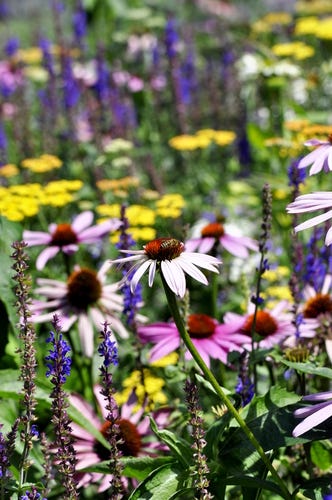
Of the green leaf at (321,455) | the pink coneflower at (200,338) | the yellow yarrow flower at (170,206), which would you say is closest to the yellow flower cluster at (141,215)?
the yellow yarrow flower at (170,206)

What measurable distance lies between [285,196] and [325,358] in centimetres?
178

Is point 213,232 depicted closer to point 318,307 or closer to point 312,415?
point 318,307

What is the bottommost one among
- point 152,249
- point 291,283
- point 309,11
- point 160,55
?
point 291,283

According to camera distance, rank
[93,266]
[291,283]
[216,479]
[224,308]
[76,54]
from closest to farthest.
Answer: [216,479] → [291,283] → [224,308] → [93,266] → [76,54]

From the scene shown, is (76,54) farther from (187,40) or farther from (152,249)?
(152,249)

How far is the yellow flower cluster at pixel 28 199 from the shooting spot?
302 centimetres

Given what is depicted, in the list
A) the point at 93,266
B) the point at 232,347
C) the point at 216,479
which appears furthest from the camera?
the point at 93,266

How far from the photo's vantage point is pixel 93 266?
393cm

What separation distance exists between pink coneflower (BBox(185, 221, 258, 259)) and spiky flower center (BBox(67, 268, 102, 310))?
329mm

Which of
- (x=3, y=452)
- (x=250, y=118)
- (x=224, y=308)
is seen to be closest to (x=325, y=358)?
(x=224, y=308)

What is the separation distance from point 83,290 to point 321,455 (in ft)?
3.09

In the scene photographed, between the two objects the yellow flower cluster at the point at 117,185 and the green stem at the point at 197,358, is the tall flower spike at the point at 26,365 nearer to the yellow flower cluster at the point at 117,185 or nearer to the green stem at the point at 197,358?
the green stem at the point at 197,358

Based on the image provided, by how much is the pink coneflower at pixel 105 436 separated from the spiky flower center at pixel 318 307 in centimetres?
50

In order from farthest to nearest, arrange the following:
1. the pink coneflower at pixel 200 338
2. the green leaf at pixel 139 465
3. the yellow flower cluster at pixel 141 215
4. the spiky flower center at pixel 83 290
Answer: the yellow flower cluster at pixel 141 215 → the spiky flower center at pixel 83 290 → the pink coneflower at pixel 200 338 → the green leaf at pixel 139 465
